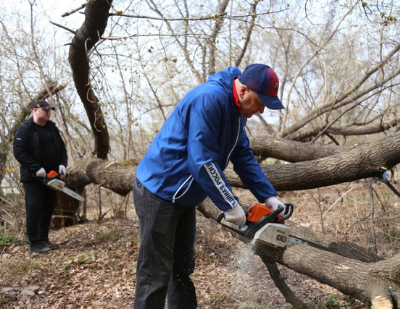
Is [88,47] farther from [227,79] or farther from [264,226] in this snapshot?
[264,226]

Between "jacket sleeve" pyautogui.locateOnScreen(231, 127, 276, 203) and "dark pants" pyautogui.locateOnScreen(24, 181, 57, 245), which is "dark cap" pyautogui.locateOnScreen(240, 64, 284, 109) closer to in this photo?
"jacket sleeve" pyautogui.locateOnScreen(231, 127, 276, 203)

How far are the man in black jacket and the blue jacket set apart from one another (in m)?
3.10

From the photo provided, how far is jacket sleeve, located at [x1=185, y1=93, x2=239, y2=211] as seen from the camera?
2.23 m

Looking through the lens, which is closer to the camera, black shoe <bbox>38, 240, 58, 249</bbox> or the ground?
the ground

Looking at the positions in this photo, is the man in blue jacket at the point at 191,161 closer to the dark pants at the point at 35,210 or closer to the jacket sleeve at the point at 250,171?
the jacket sleeve at the point at 250,171

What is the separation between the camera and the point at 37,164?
5023 mm

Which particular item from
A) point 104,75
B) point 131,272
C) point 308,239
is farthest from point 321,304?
point 104,75

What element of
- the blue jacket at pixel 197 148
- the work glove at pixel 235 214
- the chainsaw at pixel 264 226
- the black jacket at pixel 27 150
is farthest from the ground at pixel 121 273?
the blue jacket at pixel 197 148

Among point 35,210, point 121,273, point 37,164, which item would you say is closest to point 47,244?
point 35,210

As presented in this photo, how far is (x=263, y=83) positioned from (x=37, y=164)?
151 inches

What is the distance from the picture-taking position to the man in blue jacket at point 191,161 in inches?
89.4

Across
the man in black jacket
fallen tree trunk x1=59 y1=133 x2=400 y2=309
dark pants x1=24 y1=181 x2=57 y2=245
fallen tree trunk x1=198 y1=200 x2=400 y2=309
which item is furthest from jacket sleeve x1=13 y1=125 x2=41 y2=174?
fallen tree trunk x1=198 y1=200 x2=400 y2=309

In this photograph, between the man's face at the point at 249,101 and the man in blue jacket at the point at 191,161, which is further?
the man's face at the point at 249,101

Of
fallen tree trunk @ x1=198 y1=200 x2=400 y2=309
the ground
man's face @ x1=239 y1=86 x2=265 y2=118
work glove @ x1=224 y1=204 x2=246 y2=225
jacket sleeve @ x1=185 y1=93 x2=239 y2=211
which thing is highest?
man's face @ x1=239 y1=86 x2=265 y2=118
